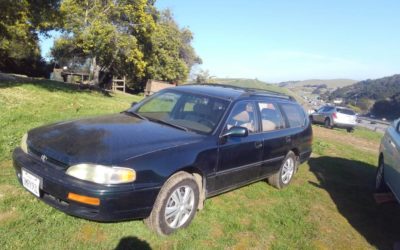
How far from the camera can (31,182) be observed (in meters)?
3.68

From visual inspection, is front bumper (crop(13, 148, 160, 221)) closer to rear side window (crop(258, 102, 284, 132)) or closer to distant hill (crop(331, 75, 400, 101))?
rear side window (crop(258, 102, 284, 132))

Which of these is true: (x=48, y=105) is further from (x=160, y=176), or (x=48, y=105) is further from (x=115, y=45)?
(x=115, y=45)

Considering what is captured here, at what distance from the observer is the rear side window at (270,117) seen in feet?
18.2

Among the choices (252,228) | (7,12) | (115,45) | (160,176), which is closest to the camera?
(160,176)

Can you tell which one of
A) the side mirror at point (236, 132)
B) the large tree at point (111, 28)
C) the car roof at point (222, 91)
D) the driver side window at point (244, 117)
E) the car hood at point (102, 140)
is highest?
the large tree at point (111, 28)

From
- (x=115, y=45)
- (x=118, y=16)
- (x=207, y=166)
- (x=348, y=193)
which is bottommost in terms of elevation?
(x=348, y=193)

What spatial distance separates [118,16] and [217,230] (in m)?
19.0

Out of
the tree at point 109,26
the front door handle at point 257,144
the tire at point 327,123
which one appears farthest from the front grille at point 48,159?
the tire at point 327,123

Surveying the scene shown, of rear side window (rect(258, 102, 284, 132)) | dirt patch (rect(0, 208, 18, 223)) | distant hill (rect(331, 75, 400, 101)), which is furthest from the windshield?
distant hill (rect(331, 75, 400, 101))

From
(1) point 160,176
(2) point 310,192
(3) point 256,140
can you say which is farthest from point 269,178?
(1) point 160,176

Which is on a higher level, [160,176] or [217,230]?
[160,176]

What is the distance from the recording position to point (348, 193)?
6.68m

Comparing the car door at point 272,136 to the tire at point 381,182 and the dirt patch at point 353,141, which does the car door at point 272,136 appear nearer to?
the tire at point 381,182

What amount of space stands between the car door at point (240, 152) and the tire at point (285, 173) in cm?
88
